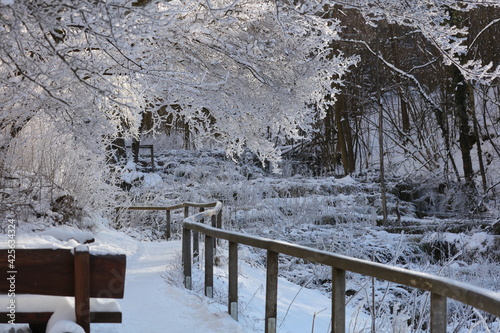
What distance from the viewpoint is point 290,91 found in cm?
1091

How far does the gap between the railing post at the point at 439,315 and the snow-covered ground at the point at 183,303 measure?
1452 millimetres

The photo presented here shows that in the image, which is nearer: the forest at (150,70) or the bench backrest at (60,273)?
the bench backrest at (60,273)

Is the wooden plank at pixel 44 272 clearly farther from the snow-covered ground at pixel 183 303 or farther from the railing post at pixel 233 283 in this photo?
the railing post at pixel 233 283

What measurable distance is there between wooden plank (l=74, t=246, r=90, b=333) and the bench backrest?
15 millimetres

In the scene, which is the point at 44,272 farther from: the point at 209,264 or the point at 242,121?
the point at 242,121

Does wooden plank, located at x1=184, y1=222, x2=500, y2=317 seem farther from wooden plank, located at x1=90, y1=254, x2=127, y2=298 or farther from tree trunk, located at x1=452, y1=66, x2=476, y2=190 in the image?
tree trunk, located at x1=452, y1=66, x2=476, y2=190

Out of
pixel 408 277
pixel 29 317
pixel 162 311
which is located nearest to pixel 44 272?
pixel 29 317

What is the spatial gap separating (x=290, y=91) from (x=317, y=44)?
38.2 inches

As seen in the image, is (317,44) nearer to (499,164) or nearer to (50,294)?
(50,294)

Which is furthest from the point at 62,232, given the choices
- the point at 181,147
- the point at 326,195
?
the point at 181,147

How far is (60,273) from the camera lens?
362cm

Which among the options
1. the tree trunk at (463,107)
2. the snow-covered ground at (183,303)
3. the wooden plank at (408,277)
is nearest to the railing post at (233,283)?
the snow-covered ground at (183,303)

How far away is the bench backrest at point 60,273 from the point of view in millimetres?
3531

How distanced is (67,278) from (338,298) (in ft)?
5.75
